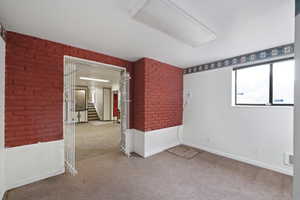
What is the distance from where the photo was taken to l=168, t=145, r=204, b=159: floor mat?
3037 mm

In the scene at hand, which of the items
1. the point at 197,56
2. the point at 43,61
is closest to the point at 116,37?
the point at 43,61

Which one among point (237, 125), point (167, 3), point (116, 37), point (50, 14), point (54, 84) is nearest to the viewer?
point (167, 3)

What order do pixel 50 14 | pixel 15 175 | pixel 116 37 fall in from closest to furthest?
pixel 50 14 → pixel 15 175 → pixel 116 37

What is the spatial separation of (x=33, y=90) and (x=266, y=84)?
418cm

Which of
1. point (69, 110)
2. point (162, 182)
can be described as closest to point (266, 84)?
point (162, 182)

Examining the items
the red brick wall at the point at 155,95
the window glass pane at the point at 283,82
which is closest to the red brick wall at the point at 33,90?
the red brick wall at the point at 155,95

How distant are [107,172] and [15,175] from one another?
4.17 feet

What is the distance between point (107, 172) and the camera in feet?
7.55

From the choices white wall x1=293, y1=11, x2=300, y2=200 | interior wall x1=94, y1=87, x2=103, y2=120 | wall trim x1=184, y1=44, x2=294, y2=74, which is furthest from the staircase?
white wall x1=293, y1=11, x2=300, y2=200

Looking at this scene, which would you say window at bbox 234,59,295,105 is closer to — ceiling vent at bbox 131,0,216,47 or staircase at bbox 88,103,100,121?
ceiling vent at bbox 131,0,216,47

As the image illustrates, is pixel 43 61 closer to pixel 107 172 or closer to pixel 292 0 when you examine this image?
pixel 107 172

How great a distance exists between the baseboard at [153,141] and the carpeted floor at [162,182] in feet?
0.94

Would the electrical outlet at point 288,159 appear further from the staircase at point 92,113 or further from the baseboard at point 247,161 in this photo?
the staircase at point 92,113

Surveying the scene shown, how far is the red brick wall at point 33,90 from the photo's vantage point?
1.84m
